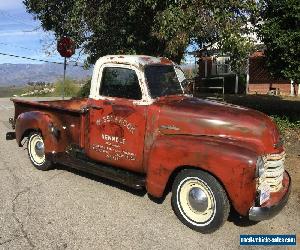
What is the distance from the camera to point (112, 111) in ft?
19.9

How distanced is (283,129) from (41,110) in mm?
6986

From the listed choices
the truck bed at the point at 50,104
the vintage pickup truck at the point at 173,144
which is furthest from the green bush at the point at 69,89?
the vintage pickup truck at the point at 173,144

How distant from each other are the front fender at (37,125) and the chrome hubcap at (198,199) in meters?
3.01

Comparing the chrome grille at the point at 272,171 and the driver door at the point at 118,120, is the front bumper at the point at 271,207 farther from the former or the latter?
the driver door at the point at 118,120

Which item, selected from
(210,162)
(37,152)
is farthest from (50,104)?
(210,162)

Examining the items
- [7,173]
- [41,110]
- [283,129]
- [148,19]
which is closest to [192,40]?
[148,19]

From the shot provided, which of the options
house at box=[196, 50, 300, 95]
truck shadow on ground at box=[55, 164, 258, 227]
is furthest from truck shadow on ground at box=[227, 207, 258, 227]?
house at box=[196, 50, 300, 95]

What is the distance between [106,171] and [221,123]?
2.06 meters

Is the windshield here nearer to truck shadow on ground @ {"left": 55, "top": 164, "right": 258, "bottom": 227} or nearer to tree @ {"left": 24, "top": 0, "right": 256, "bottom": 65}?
truck shadow on ground @ {"left": 55, "top": 164, "right": 258, "bottom": 227}

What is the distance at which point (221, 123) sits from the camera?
5.21 m

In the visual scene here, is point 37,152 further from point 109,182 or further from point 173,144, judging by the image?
point 173,144

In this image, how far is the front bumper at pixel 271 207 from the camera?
4699 millimetres

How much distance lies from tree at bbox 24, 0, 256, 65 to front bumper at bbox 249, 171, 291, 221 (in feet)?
19.5

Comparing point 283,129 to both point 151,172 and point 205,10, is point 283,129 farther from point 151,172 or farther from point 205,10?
point 151,172
